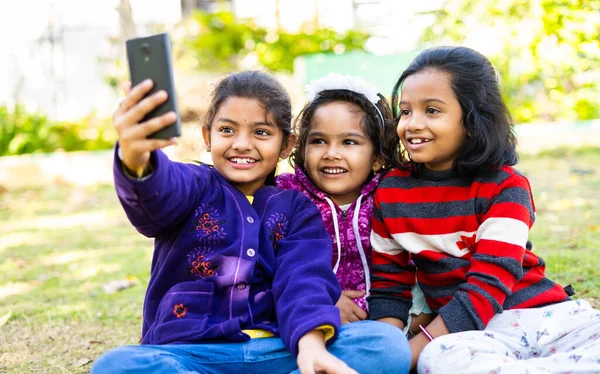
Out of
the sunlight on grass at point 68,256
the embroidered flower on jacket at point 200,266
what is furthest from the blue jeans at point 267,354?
the sunlight on grass at point 68,256

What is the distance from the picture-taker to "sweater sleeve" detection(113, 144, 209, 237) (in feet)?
6.33

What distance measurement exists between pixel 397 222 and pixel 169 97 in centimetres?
107

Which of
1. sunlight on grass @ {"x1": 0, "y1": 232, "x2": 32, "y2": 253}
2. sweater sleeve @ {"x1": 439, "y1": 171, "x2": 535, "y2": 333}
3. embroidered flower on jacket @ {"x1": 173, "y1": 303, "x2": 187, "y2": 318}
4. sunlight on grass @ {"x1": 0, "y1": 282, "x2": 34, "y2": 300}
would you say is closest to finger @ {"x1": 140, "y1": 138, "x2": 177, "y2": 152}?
embroidered flower on jacket @ {"x1": 173, "y1": 303, "x2": 187, "y2": 318}

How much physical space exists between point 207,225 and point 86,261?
2614 mm

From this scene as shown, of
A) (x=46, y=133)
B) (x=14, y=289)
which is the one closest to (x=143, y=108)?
(x=14, y=289)

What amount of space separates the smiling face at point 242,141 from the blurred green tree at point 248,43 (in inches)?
320

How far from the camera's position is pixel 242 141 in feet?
7.89

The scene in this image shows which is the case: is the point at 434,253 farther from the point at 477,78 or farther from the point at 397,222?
the point at 477,78

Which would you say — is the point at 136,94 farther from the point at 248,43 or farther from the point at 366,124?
the point at 248,43

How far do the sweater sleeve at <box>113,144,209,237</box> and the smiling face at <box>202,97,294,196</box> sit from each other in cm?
14

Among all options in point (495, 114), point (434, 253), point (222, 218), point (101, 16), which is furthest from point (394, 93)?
point (101, 16)

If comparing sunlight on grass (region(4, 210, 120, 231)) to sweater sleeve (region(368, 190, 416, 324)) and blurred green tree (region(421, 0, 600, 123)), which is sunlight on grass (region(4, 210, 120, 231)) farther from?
blurred green tree (region(421, 0, 600, 123))

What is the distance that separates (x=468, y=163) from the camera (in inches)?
93.6

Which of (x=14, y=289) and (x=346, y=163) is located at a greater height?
(x=346, y=163)
